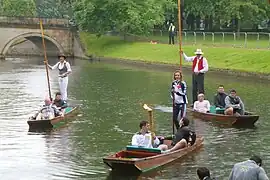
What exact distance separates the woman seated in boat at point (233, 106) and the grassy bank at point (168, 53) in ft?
67.3

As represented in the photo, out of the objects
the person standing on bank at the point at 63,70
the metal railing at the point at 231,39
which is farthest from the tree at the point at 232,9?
the person standing on bank at the point at 63,70

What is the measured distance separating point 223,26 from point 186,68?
35.5 meters

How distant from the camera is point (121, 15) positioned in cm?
7412

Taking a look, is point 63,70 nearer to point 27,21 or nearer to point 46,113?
point 46,113

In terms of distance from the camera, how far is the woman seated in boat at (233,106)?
961 inches

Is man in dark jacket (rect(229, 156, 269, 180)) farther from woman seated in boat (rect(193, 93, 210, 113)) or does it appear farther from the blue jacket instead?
woman seated in boat (rect(193, 93, 210, 113))

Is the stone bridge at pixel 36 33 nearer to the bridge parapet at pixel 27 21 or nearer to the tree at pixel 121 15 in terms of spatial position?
the bridge parapet at pixel 27 21

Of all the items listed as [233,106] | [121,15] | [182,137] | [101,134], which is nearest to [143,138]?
[182,137]

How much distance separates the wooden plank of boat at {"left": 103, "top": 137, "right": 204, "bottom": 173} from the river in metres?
0.23

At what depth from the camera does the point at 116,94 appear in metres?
35.2

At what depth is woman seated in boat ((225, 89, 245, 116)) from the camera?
24.4m

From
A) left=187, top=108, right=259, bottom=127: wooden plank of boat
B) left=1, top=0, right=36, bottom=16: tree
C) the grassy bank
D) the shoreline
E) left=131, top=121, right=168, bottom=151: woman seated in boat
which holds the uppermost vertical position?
left=1, top=0, right=36, bottom=16: tree

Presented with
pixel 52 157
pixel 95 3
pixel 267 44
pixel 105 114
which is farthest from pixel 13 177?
pixel 95 3

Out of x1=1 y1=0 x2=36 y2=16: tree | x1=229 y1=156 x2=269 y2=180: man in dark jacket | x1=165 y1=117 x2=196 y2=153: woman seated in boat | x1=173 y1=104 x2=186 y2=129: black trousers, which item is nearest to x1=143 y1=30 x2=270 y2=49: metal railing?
x1=173 y1=104 x2=186 y2=129: black trousers
